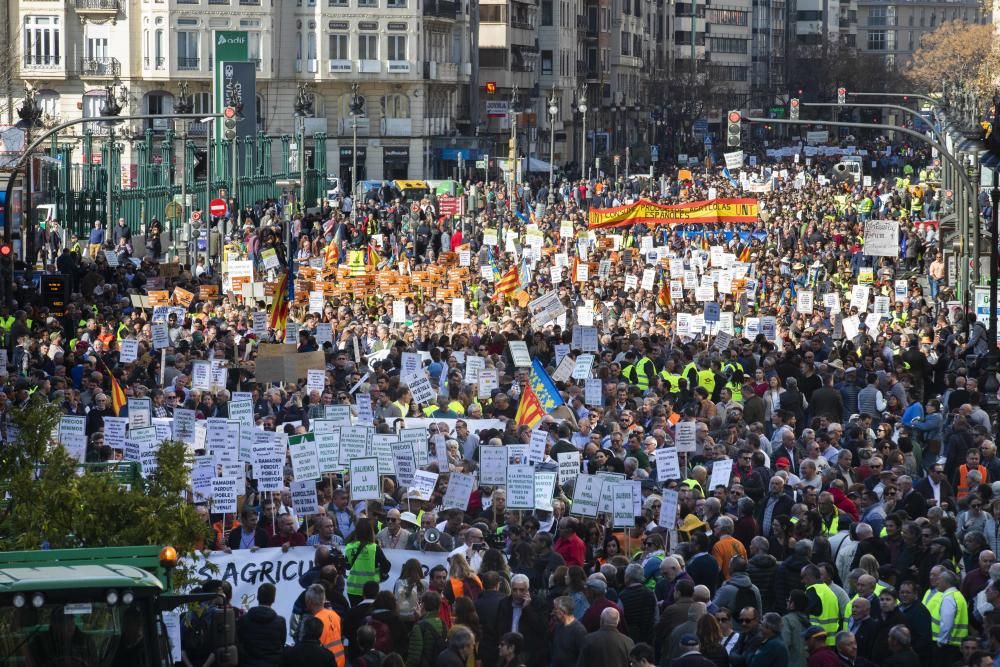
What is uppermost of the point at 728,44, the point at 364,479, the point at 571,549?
the point at 728,44

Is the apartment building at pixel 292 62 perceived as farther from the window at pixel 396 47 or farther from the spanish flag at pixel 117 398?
the spanish flag at pixel 117 398

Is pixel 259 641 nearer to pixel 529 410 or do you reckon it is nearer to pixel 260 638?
pixel 260 638

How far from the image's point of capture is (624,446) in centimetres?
1927

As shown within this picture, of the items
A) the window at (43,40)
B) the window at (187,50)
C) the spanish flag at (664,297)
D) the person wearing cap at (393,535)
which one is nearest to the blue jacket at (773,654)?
the person wearing cap at (393,535)

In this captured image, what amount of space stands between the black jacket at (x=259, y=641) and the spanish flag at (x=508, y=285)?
19636mm

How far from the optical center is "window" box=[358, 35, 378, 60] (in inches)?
3629

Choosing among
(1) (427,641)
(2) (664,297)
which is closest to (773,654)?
(1) (427,641)

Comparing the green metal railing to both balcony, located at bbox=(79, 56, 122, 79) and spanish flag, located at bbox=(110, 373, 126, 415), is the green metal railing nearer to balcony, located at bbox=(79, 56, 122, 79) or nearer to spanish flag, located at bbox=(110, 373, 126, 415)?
balcony, located at bbox=(79, 56, 122, 79)

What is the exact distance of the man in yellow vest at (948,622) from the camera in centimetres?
1370

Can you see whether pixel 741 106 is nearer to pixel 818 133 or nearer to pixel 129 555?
pixel 818 133

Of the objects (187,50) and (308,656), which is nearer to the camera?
(308,656)

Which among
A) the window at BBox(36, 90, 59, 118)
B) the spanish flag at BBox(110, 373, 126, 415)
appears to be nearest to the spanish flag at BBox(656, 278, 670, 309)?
the spanish flag at BBox(110, 373, 126, 415)

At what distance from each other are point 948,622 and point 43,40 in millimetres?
76078

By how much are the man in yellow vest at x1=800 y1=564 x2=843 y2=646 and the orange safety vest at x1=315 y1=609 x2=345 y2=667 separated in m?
2.90
